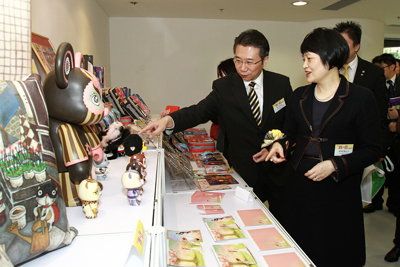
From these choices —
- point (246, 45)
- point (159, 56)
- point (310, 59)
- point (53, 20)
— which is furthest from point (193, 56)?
point (310, 59)

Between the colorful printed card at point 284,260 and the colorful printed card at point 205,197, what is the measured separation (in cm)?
56

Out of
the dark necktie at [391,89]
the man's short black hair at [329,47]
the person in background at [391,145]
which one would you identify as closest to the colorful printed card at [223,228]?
the man's short black hair at [329,47]

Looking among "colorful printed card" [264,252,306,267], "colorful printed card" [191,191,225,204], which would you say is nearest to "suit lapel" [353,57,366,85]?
"colorful printed card" [191,191,225,204]

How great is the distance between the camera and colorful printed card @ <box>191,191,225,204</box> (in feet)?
5.76

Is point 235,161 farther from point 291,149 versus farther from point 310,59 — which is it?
point 310,59

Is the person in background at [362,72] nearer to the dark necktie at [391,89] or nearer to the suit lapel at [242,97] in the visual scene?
the suit lapel at [242,97]

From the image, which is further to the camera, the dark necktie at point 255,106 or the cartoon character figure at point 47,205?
the dark necktie at point 255,106

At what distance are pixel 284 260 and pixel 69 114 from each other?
95 cm

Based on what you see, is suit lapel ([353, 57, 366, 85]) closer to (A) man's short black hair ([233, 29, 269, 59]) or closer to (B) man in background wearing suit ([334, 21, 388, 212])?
(B) man in background wearing suit ([334, 21, 388, 212])

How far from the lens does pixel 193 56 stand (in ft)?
18.6

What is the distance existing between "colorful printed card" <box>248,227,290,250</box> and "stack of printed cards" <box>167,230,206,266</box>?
0.24 metres

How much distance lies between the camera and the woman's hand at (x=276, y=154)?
1.64 m

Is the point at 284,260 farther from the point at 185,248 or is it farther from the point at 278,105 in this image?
the point at 278,105

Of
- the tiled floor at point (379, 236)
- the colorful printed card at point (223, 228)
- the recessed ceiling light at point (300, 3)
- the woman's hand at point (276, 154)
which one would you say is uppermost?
the recessed ceiling light at point (300, 3)
